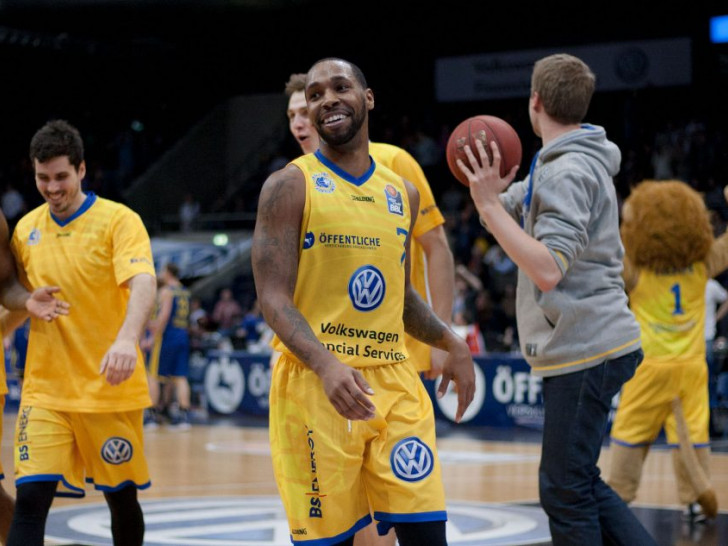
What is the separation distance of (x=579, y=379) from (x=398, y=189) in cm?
98

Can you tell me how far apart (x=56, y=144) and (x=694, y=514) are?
4805 mm

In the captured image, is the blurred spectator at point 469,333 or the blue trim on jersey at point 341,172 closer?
the blue trim on jersey at point 341,172

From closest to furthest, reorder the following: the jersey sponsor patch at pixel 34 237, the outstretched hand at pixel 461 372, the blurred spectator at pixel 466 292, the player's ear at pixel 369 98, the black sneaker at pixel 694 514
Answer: the player's ear at pixel 369 98
the outstretched hand at pixel 461 372
the jersey sponsor patch at pixel 34 237
the black sneaker at pixel 694 514
the blurred spectator at pixel 466 292

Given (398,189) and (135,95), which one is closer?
(398,189)

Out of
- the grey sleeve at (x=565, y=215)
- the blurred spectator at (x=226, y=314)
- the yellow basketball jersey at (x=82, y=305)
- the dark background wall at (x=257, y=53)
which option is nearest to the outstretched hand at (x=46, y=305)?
the yellow basketball jersey at (x=82, y=305)

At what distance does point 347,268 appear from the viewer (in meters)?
3.93

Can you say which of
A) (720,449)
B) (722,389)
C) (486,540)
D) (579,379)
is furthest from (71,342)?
(722,389)

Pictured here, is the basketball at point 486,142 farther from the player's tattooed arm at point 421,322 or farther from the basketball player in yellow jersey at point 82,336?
the basketball player in yellow jersey at point 82,336

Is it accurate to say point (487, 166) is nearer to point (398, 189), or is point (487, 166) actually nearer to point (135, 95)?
point (398, 189)

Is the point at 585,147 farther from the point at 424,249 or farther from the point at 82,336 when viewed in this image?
the point at 82,336

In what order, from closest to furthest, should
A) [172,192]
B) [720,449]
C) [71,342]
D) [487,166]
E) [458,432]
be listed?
[487,166] → [71,342] → [720,449] → [458,432] → [172,192]

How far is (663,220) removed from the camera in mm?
7285

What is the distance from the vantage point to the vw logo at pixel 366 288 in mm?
3936

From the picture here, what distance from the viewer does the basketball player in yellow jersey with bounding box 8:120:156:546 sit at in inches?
209
